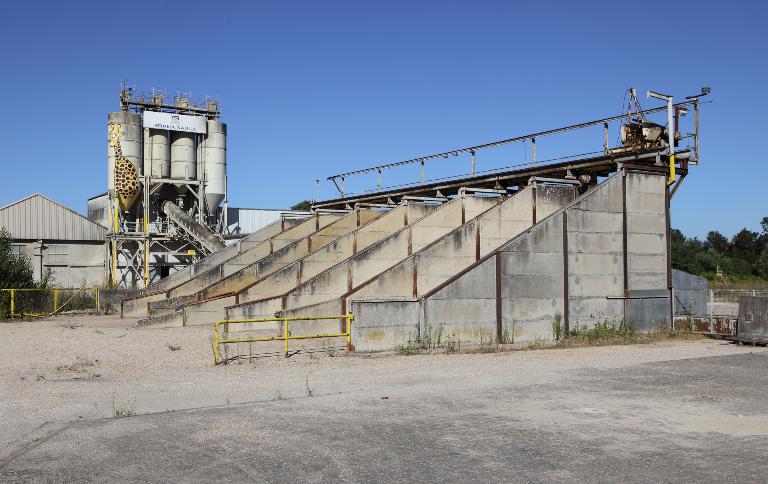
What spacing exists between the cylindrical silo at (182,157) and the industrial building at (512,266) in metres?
20.6

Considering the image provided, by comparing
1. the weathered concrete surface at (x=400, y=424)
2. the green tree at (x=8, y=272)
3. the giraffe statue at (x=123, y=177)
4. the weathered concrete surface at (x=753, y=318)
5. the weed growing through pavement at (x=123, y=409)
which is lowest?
the weathered concrete surface at (x=400, y=424)

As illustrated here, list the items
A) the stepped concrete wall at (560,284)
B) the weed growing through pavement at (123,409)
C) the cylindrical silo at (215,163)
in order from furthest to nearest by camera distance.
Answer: the cylindrical silo at (215,163)
the stepped concrete wall at (560,284)
the weed growing through pavement at (123,409)

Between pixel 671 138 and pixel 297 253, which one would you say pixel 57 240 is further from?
pixel 671 138

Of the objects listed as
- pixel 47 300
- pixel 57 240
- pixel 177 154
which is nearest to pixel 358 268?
pixel 47 300

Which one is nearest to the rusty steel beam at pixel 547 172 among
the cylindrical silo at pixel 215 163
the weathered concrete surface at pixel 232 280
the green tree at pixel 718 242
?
the weathered concrete surface at pixel 232 280

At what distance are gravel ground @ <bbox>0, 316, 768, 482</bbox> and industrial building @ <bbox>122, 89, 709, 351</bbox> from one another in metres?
2.18

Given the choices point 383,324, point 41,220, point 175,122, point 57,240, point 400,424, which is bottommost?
point 400,424

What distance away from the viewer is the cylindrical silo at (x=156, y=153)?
48844mm

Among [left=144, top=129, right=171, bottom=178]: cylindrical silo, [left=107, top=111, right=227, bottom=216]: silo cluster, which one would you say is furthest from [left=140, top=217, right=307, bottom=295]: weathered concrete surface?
[left=144, top=129, right=171, bottom=178]: cylindrical silo

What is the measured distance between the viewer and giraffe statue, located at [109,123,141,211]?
1852 inches

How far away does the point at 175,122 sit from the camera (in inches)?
1964

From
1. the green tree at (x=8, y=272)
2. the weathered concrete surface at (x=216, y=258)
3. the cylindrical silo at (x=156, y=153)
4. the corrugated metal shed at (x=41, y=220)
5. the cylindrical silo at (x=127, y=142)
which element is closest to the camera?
the green tree at (x=8, y=272)

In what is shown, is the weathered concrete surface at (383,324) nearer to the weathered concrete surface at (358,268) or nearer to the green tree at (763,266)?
the weathered concrete surface at (358,268)

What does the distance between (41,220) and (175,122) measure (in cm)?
1134
